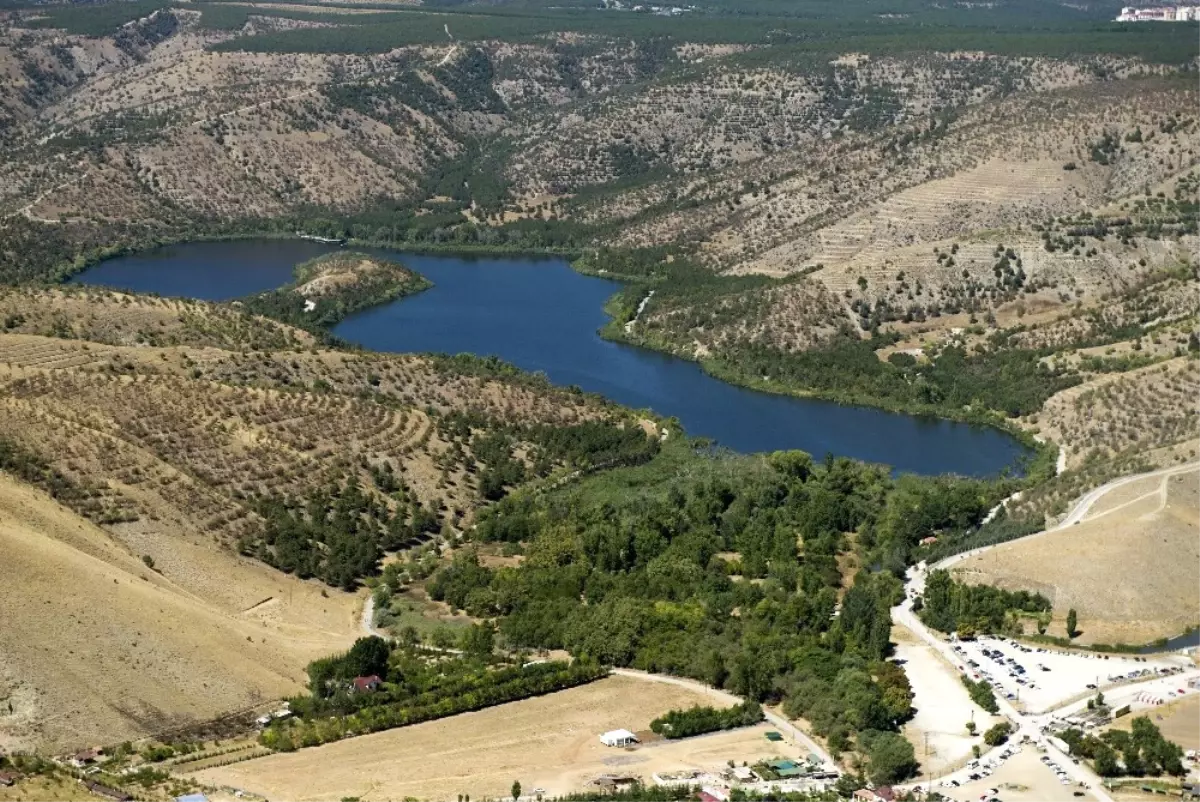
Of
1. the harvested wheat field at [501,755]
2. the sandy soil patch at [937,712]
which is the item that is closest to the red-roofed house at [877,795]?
the sandy soil patch at [937,712]

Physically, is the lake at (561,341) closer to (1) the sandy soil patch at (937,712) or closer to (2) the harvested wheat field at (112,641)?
(1) the sandy soil patch at (937,712)

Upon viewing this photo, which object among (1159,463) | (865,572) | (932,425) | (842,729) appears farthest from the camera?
(932,425)

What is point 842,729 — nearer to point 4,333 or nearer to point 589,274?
point 4,333

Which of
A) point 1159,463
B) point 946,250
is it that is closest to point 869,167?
point 946,250

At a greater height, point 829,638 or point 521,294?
point 521,294

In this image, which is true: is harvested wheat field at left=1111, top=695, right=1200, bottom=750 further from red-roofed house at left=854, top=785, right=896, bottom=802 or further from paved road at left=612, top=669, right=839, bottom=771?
paved road at left=612, top=669, right=839, bottom=771

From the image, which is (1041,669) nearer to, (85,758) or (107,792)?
(85,758)

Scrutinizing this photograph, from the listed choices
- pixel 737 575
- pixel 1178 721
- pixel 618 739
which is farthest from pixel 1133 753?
pixel 737 575
